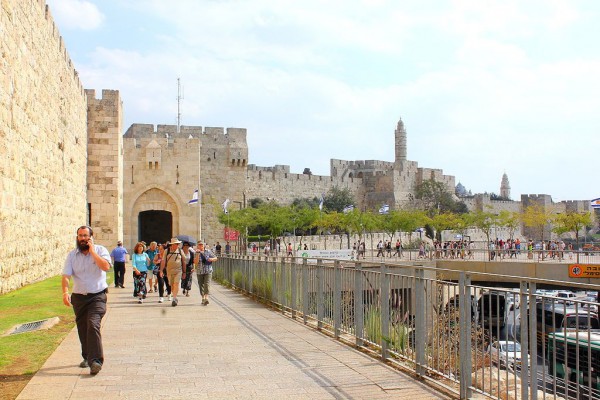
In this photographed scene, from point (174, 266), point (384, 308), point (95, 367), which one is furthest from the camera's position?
point (174, 266)

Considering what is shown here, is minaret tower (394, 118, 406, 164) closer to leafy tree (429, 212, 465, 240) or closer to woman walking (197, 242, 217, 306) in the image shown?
leafy tree (429, 212, 465, 240)

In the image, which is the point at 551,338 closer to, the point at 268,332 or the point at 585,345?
the point at 585,345

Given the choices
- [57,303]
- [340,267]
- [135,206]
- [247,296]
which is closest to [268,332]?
[340,267]

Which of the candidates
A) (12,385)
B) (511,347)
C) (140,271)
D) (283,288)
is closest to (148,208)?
(140,271)

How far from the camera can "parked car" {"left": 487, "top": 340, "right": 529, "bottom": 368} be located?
429 cm

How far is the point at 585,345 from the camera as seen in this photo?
3666 mm

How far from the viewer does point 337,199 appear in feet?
215

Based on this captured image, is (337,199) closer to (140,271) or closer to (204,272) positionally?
(140,271)

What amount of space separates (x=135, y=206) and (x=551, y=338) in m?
31.0

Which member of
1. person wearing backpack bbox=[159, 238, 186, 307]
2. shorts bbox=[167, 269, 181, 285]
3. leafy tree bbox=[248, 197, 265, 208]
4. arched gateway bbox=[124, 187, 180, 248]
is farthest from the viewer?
leafy tree bbox=[248, 197, 265, 208]

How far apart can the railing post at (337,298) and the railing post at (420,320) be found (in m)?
2.10

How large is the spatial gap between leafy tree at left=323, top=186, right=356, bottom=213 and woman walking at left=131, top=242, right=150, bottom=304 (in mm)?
49917

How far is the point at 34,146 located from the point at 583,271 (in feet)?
64.8

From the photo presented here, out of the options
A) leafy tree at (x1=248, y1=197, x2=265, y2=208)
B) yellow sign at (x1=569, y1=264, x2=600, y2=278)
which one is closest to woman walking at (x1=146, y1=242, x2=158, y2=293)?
yellow sign at (x1=569, y1=264, x2=600, y2=278)
